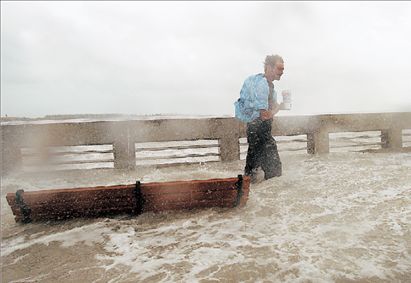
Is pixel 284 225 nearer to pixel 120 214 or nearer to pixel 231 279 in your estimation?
pixel 231 279

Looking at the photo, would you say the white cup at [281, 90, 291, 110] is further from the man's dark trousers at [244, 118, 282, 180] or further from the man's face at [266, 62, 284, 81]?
the man's dark trousers at [244, 118, 282, 180]

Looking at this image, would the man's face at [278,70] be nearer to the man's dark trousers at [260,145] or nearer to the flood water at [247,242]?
the man's dark trousers at [260,145]

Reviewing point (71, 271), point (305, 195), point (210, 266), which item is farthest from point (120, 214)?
point (305, 195)

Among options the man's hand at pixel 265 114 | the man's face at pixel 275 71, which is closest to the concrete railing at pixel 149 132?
the man's face at pixel 275 71

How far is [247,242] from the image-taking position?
3795 mm

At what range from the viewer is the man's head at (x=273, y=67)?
5906mm

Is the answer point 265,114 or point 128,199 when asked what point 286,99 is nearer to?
point 265,114

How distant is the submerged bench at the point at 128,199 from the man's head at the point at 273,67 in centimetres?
214

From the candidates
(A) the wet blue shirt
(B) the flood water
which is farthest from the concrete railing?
(A) the wet blue shirt

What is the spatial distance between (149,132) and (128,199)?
381 cm

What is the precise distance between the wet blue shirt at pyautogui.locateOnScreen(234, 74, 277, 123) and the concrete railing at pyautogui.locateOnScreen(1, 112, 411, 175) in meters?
2.72

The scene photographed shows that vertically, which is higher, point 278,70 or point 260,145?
point 278,70

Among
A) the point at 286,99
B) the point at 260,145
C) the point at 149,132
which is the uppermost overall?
the point at 286,99

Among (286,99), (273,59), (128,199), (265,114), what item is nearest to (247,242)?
(128,199)
